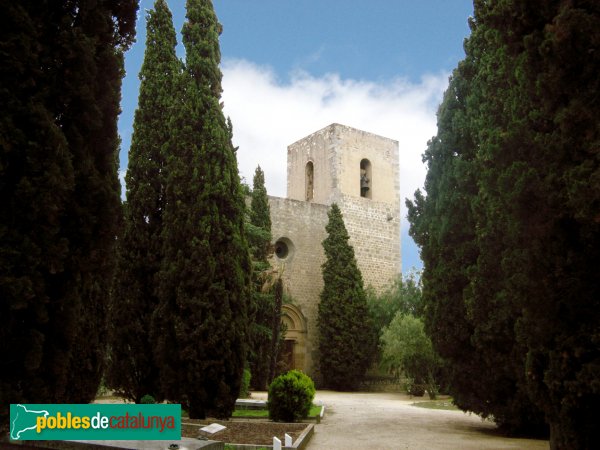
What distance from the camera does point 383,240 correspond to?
26094 millimetres

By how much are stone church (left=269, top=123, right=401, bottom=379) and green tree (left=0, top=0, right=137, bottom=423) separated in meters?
17.3

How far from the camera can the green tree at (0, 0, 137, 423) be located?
4207 mm

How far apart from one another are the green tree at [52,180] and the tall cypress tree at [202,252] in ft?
14.7

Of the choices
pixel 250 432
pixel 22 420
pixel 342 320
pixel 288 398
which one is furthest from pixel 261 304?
pixel 22 420

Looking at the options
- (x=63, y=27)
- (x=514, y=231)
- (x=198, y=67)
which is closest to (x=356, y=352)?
(x=198, y=67)

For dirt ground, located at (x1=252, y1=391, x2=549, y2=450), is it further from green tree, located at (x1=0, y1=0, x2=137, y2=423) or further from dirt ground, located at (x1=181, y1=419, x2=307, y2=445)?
green tree, located at (x1=0, y1=0, x2=137, y2=423)

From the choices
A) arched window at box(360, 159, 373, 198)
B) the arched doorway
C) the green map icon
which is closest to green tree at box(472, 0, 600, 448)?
the green map icon

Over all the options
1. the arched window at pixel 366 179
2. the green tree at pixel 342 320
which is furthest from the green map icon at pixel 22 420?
the arched window at pixel 366 179

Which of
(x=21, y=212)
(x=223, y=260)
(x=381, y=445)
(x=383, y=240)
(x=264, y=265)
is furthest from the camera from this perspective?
(x=383, y=240)

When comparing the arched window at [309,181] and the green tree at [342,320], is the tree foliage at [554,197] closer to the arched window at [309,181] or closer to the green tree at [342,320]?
the green tree at [342,320]

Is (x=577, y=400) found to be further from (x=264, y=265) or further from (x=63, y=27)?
(x=264, y=265)

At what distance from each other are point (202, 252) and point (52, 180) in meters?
5.66

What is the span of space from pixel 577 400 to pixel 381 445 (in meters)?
3.62

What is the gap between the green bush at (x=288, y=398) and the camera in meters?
9.88
